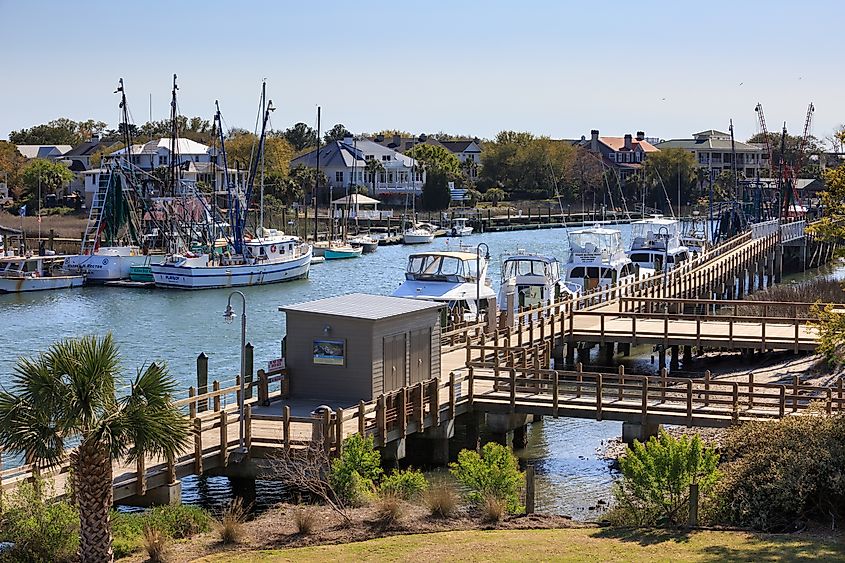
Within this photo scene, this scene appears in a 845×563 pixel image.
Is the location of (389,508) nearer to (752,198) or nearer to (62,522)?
(62,522)

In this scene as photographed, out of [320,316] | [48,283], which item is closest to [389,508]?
[320,316]

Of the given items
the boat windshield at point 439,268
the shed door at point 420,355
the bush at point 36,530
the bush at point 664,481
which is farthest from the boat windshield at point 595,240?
the bush at point 36,530

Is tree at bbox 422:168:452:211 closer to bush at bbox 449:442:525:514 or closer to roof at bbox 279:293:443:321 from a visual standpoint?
roof at bbox 279:293:443:321

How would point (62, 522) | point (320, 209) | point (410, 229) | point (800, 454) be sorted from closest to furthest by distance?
point (62, 522) → point (800, 454) → point (410, 229) → point (320, 209)

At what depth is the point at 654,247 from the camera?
2872 inches

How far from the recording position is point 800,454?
2094 centimetres

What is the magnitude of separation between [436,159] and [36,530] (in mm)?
152977

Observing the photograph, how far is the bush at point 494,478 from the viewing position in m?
22.3

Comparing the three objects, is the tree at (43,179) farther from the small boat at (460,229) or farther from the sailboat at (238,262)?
the sailboat at (238,262)

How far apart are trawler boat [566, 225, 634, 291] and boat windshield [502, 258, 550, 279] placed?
6804 millimetres

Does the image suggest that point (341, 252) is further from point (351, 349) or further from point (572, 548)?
point (572, 548)

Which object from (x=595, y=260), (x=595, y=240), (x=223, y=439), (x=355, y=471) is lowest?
(x=355, y=471)

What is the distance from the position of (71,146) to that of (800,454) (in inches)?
6834

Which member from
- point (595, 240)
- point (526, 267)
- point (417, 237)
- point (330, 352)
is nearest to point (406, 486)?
point (330, 352)
